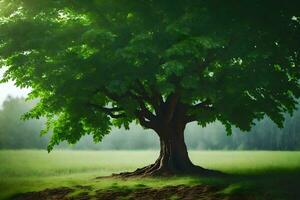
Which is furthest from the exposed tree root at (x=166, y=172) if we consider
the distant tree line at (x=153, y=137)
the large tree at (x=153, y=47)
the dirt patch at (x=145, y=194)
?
the distant tree line at (x=153, y=137)

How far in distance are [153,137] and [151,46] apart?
11989 cm

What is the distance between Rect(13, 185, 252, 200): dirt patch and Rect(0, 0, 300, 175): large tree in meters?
5.77

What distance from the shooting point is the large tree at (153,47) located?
2528 cm

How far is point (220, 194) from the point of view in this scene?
2095 cm

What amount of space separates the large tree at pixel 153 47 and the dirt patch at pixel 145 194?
18.9 ft

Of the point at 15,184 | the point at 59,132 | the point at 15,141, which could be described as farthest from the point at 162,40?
the point at 15,141

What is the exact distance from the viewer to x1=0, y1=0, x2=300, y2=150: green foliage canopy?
25.3 m

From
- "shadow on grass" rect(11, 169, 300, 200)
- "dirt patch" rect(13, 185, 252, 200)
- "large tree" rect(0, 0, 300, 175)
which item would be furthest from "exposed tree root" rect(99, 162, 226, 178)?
"dirt patch" rect(13, 185, 252, 200)

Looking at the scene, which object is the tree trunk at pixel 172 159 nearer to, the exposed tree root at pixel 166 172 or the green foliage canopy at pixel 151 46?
the exposed tree root at pixel 166 172

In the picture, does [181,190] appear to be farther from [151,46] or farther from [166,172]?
Result: [166,172]

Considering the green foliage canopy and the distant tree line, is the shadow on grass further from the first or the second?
the distant tree line

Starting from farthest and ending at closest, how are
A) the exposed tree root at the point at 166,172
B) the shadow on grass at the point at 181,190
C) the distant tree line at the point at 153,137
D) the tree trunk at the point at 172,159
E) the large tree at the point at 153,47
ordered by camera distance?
the distant tree line at the point at 153,137 → the tree trunk at the point at 172,159 → the exposed tree root at the point at 166,172 → the large tree at the point at 153,47 → the shadow on grass at the point at 181,190

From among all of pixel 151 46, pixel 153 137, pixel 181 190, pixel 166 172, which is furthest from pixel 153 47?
pixel 153 137

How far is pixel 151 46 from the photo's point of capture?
2509 centimetres
